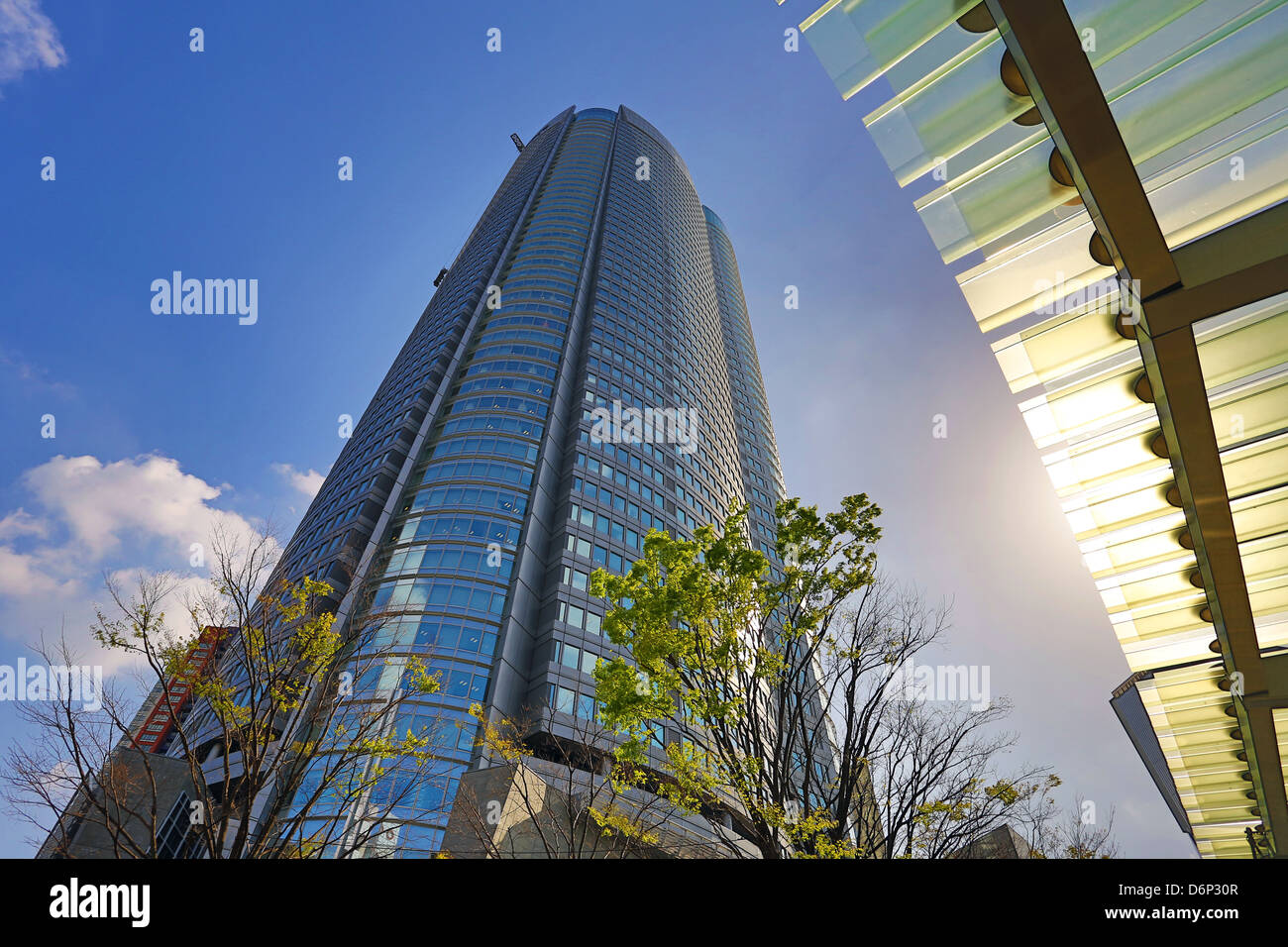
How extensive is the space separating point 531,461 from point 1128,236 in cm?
3901

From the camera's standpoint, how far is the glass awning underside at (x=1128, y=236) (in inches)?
168

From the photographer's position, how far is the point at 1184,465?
18.2 ft

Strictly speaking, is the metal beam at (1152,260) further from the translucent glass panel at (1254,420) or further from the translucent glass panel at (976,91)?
the translucent glass panel at (1254,420)

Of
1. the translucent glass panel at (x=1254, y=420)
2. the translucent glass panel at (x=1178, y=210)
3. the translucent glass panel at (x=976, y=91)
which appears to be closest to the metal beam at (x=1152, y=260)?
the translucent glass panel at (x=1178, y=210)

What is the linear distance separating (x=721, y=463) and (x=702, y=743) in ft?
166

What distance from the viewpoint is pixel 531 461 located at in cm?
4188

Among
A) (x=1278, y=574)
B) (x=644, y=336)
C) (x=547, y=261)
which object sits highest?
(x=547, y=261)

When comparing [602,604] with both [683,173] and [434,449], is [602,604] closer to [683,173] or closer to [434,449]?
[434,449]

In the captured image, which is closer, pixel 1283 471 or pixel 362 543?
pixel 1283 471

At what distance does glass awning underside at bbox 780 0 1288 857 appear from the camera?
4266mm

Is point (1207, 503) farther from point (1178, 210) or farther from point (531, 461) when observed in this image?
point (531, 461)

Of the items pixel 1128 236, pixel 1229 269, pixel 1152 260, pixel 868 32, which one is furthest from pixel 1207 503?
pixel 868 32

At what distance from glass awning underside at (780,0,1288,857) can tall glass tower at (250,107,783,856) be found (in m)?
12.7

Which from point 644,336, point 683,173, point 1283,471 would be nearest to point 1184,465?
point 1283,471
